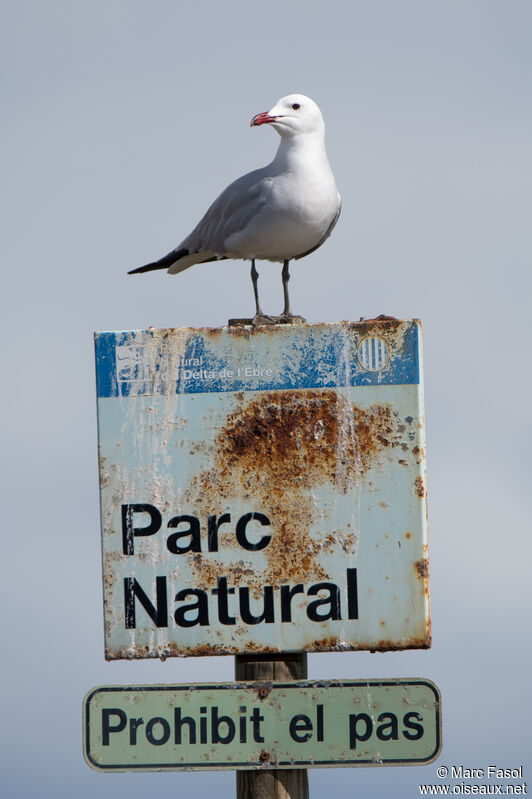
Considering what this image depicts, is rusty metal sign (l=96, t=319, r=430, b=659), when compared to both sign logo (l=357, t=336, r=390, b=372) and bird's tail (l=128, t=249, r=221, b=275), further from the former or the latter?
bird's tail (l=128, t=249, r=221, b=275)

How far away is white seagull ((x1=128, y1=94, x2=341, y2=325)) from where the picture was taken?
16.4 feet

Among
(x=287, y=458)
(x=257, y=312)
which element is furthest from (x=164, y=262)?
(x=287, y=458)

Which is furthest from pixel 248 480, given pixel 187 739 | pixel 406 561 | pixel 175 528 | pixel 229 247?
pixel 229 247

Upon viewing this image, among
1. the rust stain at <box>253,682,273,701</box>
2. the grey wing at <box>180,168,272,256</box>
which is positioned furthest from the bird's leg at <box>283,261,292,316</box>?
the rust stain at <box>253,682,273,701</box>

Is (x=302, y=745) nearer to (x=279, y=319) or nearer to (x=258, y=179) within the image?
(x=279, y=319)

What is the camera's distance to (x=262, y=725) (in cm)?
364

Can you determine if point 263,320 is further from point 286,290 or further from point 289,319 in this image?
point 286,290

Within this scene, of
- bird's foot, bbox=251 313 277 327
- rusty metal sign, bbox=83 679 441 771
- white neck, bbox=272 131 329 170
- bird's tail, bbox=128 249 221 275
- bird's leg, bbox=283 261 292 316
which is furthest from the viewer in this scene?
bird's tail, bbox=128 249 221 275

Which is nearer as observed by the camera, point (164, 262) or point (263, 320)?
point (263, 320)

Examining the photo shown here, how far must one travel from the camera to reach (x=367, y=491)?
3691mm

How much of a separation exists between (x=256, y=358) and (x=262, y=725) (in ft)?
3.75

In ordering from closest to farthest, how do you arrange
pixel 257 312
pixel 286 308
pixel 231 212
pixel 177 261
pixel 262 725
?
pixel 262 725, pixel 257 312, pixel 286 308, pixel 231 212, pixel 177 261

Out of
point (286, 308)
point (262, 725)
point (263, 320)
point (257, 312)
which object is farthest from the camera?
point (286, 308)

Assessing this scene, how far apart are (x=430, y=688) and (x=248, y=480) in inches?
33.5
